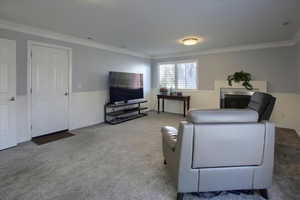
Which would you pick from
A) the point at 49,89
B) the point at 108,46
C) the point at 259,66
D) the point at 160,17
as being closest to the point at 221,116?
the point at 160,17

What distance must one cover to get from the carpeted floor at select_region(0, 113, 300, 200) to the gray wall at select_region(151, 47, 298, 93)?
5.70 ft

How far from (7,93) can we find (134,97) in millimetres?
3458

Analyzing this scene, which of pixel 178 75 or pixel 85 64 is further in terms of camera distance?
pixel 178 75

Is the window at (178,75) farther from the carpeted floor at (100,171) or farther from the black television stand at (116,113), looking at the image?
the carpeted floor at (100,171)

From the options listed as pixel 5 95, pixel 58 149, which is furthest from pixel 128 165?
pixel 5 95

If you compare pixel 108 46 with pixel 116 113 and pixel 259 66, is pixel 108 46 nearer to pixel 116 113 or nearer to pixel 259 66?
pixel 116 113

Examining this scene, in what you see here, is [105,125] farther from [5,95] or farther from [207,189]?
[207,189]

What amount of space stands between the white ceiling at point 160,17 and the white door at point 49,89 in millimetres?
596

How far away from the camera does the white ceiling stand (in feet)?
8.17

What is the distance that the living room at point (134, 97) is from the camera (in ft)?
5.75

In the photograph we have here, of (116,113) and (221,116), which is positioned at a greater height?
(221,116)

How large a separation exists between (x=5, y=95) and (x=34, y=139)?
3.56 ft

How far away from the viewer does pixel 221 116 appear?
5.46 feet

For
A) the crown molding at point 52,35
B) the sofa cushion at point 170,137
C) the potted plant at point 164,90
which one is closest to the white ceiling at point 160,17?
the crown molding at point 52,35
